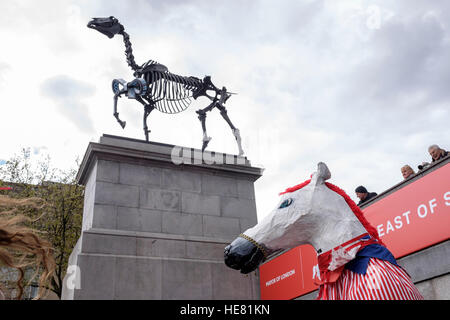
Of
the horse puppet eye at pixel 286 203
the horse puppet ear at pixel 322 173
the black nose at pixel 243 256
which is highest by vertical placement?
the horse puppet ear at pixel 322 173

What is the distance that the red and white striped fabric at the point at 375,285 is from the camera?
4035 mm

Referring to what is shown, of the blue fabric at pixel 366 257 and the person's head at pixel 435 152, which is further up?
the person's head at pixel 435 152

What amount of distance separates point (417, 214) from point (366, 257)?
12.2 ft

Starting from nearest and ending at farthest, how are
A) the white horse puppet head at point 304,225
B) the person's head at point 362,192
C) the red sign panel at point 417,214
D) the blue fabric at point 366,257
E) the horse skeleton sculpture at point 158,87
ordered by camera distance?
the blue fabric at point 366,257
the white horse puppet head at point 304,225
the red sign panel at point 417,214
the person's head at point 362,192
the horse skeleton sculpture at point 158,87

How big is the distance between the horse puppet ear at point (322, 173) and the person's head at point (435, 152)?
197 inches

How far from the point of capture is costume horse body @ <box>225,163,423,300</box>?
420cm

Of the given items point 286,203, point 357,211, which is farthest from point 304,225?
point 357,211

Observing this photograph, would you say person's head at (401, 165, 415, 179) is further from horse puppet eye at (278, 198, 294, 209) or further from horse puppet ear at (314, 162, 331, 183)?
horse puppet eye at (278, 198, 294, 209)

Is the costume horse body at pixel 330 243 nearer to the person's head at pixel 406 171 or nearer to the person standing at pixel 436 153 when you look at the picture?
the person standing at pixel 436 153

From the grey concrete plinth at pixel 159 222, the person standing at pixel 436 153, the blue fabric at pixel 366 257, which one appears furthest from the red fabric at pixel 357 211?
the grey concrete plinth at pixel 159 222

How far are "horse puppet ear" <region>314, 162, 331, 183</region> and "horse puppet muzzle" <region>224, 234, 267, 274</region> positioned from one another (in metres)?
1.00

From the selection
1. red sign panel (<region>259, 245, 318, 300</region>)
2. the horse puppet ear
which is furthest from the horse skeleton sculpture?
the horse puppet ear
